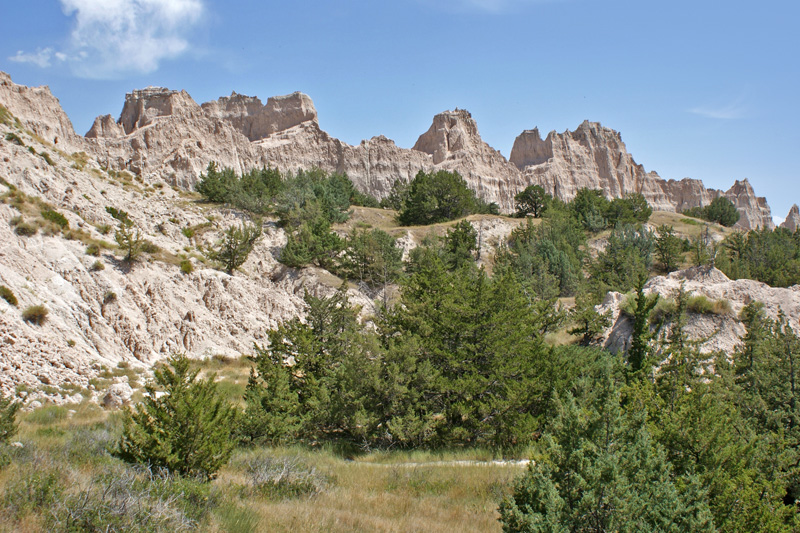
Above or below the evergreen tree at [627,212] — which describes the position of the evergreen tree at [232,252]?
below

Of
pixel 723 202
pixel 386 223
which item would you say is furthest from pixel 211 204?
pixel 723 202

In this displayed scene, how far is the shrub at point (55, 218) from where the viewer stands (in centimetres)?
2030

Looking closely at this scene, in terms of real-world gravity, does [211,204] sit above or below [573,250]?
above

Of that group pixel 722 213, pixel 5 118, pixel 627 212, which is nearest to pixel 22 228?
pixel 5 118

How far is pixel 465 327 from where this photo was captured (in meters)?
16.0

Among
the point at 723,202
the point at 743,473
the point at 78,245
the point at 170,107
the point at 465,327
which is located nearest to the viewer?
the point at 743,473

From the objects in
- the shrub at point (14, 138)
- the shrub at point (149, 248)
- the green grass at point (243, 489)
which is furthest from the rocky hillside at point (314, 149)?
the green grass at point (243, 489)

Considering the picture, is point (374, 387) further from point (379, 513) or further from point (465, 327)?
point (379, 513)

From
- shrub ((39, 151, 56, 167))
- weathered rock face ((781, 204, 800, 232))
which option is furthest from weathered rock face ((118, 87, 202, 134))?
weathered rock face ((781, 204, 800, 232))

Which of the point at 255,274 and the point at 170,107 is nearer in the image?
the point at 255,274

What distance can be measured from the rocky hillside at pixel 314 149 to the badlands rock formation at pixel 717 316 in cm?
4660

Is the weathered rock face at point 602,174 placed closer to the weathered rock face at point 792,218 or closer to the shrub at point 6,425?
the weathered rock face at point 792,218

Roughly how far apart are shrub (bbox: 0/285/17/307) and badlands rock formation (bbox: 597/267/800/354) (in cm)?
2276

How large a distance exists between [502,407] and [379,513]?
5.97 metres
